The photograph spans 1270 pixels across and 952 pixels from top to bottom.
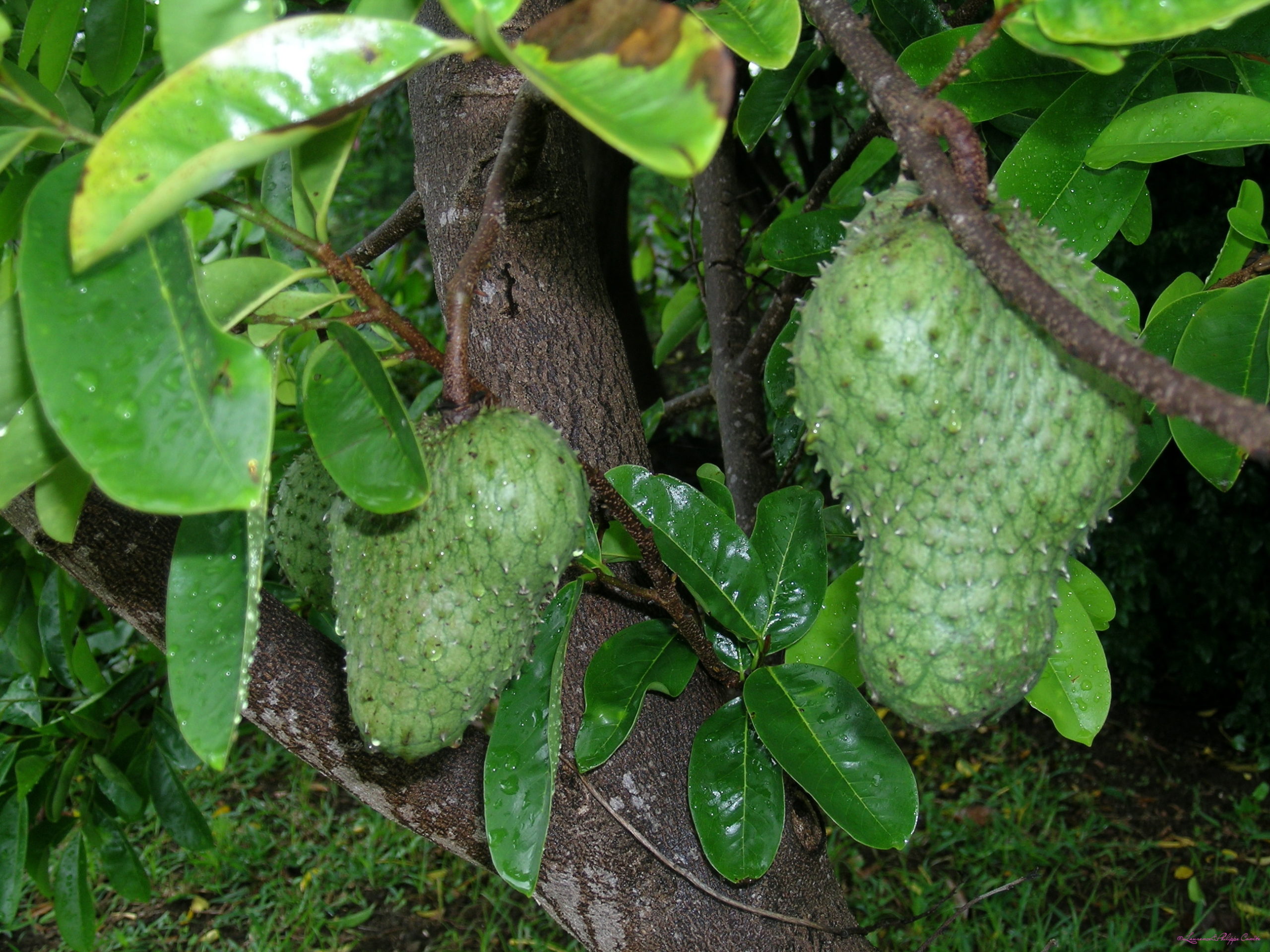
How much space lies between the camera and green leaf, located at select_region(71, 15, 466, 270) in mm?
574

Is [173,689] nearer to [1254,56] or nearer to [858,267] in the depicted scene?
[858,267]

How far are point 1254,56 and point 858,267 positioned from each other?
637 mm

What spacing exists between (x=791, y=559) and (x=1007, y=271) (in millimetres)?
738

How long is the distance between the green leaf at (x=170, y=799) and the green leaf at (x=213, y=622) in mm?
1637

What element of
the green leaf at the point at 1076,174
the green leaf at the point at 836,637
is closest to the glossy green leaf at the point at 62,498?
the green leaf at the point at 836,637

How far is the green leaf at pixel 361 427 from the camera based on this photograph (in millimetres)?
802

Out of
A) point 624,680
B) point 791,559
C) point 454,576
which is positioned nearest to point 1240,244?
point 791,559

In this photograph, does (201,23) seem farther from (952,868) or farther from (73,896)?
(952,868)

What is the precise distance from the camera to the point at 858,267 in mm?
764

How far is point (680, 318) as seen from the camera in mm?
2629

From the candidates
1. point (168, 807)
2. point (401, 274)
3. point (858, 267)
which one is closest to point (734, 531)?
point (858, 267)

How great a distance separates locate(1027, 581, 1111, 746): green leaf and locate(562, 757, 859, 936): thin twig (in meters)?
0.48

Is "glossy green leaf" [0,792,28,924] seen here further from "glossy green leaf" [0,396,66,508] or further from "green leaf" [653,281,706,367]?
"green leaf" [653,281,706,367]

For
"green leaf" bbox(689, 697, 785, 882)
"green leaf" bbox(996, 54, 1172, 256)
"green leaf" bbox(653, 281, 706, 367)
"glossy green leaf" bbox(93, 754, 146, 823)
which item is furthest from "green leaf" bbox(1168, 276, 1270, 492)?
"glossy green leaf" bbox(93, 754, 146, 823)
